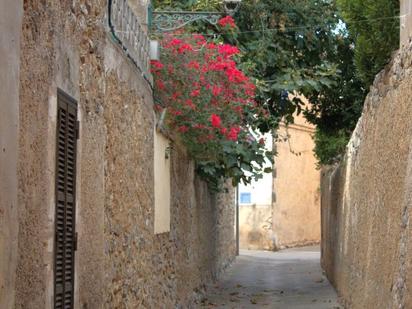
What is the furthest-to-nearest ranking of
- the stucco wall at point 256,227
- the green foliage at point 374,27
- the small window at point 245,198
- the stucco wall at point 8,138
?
the small window at point 245,198 → the stucco wall at point 256,227 → the green foliage at point 374,27 → the stucco wall at point 8,138

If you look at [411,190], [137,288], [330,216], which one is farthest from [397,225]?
[330,216]

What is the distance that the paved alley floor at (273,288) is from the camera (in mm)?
17641

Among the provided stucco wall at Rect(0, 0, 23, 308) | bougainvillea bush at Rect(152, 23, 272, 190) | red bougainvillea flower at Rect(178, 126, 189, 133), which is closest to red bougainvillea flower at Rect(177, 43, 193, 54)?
bougainvillea bush at Rect(152, 23, 272, 190)

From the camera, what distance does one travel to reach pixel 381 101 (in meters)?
11.2

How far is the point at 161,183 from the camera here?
12852 millimetres

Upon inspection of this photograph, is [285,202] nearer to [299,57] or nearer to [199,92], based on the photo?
[299,57]

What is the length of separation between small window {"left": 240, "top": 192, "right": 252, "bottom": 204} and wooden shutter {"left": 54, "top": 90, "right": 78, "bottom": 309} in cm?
3742

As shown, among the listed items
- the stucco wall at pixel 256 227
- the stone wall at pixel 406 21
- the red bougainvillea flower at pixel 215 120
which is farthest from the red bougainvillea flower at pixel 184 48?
the stucco wall at pixel 256 227

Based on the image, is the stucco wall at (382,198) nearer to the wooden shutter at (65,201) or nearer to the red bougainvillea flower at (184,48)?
the red bougainvillea flower at (184,48)

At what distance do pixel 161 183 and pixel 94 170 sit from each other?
4692 millimetres

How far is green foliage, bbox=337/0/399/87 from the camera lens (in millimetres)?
11680

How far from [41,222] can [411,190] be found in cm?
342

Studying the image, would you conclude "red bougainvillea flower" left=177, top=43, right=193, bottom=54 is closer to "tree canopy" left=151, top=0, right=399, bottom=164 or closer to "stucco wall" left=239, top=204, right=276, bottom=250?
"tree canopy" left=151, top=0, right=399, bottom=164

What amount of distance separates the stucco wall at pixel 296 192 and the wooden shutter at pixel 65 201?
36154 mm
